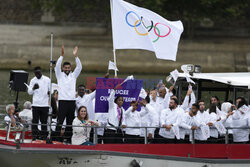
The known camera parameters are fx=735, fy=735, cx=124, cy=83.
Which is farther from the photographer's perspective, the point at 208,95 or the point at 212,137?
the point at 208,95

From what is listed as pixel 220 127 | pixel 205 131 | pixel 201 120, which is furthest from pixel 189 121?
pixel 220 127

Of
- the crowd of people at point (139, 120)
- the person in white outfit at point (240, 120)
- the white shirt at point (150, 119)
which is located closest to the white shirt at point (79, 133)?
the crowd of people at point (139, 120)

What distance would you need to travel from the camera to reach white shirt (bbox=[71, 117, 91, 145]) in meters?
14.5

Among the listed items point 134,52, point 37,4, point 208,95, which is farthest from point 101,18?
point 208,95

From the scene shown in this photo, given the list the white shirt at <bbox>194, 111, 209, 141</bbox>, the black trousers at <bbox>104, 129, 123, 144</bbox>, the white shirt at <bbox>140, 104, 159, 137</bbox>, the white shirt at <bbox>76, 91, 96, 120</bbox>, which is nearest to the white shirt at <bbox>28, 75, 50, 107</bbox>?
the white shirt at <bbox>76, 91, 96, 120</bbox>

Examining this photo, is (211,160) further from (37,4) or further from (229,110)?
(37,4)

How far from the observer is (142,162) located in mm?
14383

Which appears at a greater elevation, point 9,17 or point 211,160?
point 9,17

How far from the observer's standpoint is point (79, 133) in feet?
47.9

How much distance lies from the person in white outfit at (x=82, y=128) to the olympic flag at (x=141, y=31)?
250 cm

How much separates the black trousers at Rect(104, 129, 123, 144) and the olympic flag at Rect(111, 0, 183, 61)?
2340 millimetres

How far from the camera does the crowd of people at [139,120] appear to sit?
1477cm

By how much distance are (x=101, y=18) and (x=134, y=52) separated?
10213 millimetres

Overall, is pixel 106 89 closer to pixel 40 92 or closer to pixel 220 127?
pixel 40 92
